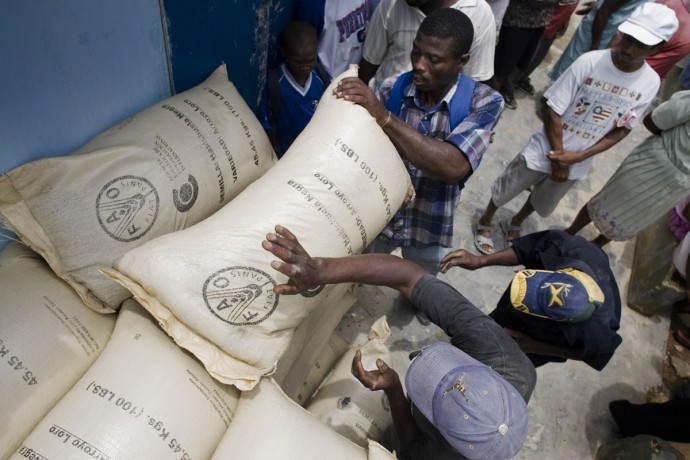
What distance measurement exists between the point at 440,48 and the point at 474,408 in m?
1.23

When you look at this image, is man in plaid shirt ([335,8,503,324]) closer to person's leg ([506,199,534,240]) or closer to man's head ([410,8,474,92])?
man's head ([410,8,474,92])

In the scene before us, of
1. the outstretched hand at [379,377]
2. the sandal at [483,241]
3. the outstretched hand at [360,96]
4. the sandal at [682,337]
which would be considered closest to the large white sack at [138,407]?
the outstretched hand at [379,377]

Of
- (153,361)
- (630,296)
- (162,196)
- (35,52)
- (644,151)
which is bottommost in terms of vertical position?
(630,296)

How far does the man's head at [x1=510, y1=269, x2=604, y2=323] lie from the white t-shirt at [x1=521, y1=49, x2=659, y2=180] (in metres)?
1.33

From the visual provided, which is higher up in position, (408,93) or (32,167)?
(32,167)

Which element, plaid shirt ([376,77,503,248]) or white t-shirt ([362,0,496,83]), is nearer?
plaid shirt ([376,77,503,248])

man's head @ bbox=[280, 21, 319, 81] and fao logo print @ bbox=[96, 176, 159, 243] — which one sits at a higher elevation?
man's head @ bbox=[280, 21, 319, 81]

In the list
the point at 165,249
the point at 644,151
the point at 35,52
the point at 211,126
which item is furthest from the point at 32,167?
the point at 644,151

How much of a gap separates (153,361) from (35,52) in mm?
889

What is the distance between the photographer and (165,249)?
1.21 m

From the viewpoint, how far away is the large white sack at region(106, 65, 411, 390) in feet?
3.95

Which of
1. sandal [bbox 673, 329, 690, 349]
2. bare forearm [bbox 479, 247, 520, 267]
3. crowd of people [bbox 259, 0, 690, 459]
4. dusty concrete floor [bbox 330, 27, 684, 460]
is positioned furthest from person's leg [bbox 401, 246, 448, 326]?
sandal [bbox 673, 329, 690, 349]

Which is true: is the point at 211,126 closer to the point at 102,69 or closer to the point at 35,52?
the point at 102,69

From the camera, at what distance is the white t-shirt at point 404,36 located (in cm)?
216
